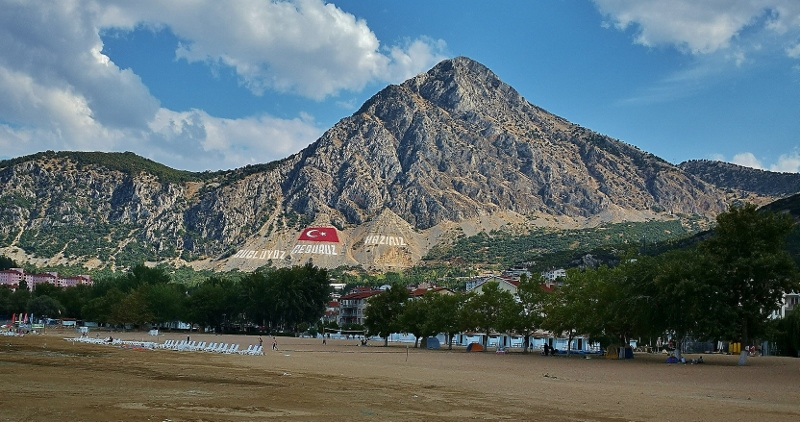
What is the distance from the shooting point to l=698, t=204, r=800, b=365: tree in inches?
1768

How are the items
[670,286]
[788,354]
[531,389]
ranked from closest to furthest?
[531,389] < [670,286] < [788,354]

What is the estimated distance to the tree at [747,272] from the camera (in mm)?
44906

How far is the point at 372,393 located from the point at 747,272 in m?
30.3

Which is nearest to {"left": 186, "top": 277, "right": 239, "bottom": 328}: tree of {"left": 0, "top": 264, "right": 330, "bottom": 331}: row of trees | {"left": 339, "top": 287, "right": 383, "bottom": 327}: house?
{"left": 0, "top": 264, "right": 330, "bottom": 331}: row of trees

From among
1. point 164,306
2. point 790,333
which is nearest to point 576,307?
point 790,333

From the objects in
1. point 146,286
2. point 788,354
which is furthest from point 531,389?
point 146,286

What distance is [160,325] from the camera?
13550cm

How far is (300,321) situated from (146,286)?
3185 cm

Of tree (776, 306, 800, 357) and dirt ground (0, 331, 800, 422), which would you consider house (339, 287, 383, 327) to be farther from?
dirt ground (0, 331, 800, 422)

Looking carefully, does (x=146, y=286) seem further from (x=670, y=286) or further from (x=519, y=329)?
(x=670, y=286)

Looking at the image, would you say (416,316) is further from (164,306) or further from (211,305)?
(164,306)

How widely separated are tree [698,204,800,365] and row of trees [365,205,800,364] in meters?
0.06

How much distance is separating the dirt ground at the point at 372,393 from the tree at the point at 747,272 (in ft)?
16.9

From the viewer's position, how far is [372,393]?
2642cm
